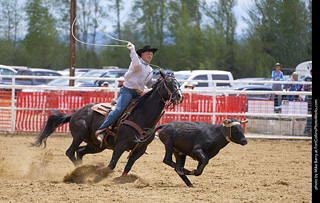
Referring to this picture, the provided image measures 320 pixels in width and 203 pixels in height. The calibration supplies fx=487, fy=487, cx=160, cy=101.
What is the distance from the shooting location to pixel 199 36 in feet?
137

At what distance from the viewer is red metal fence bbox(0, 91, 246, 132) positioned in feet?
45.0

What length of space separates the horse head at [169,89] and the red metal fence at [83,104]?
21.3 ft

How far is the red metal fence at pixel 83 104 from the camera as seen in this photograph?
13711mm

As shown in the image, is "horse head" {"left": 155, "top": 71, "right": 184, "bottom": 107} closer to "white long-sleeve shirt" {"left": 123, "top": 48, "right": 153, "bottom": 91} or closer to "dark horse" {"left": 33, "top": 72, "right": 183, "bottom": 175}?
"dark horse" {"left": 33, "top": 72, "right": 183, "bottom": 175}

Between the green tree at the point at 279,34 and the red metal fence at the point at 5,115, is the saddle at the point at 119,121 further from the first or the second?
the green tree at the point at 279,34

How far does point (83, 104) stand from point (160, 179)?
657cm

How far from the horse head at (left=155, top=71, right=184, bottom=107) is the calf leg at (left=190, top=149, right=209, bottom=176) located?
818 millimetres

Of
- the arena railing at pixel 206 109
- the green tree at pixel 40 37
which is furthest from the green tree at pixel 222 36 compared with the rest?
the arena railing at pixel 206 109

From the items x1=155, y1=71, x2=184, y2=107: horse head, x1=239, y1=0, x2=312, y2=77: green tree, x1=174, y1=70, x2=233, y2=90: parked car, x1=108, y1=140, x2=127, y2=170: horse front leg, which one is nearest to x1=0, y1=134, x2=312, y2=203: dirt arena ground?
x1=108, y1=140, x2=127, y2=170: horse front leg

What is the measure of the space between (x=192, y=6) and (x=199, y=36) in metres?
5.96

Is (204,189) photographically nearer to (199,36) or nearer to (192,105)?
(192,105)

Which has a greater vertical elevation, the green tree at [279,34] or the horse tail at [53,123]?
the green tree at [279,34]

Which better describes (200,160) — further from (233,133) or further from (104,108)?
(104,108)

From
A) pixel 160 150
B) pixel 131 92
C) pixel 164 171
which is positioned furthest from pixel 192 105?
pixel 131 92
